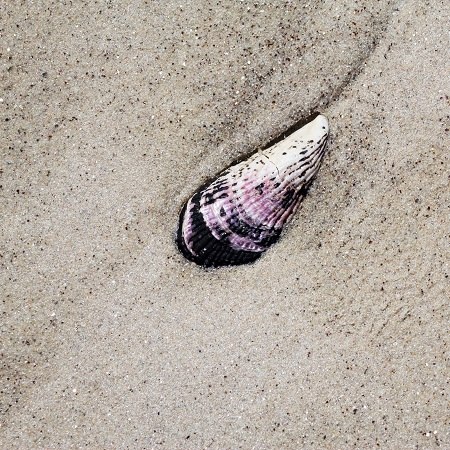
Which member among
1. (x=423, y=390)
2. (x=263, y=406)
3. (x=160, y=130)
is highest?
(x=160, y=130)

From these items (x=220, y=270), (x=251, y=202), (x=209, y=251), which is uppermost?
(x=251, y=202)

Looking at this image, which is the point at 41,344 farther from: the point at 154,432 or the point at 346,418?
the point at 346,418

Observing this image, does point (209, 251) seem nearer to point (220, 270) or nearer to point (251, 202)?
point (220, 270)

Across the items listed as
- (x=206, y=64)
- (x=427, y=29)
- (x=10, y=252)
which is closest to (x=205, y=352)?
(x=10, y=252)

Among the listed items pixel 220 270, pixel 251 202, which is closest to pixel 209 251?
pixel 220 270
